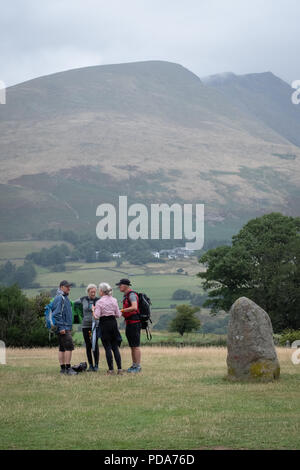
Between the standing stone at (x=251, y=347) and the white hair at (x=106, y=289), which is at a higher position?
the white hair at (x=106, y=289)

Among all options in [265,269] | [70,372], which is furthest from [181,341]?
[70,372]

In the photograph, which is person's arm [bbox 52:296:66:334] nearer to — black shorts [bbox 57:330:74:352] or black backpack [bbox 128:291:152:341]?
black shorts [bbox 57:330:74:352]

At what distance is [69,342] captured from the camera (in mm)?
18016

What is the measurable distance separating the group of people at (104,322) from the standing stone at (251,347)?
2711 millimetres

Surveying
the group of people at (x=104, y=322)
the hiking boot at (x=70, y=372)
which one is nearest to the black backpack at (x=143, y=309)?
the group of people at (x=104, y=322)

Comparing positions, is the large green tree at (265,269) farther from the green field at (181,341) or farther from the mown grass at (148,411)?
the mown grass at (148,411)

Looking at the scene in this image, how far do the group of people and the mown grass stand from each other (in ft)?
2.18

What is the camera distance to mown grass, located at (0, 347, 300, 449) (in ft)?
34.3

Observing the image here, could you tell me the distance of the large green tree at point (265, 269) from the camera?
185 feet

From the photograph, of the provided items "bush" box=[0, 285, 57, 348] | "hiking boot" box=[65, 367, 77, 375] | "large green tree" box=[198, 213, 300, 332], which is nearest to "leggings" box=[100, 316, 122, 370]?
"hiking boot" box=[65, 367, 77, 375]

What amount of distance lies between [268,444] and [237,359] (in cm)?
639

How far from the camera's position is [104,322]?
17.7 meters

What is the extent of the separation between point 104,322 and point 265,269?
4564 cm

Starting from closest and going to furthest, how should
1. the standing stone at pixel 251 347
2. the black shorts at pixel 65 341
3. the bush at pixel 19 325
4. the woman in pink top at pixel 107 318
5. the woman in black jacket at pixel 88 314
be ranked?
the standing stone at pixel 251 347 < the woman in pink top at pixel 107 318 < the black shorts at pixel 65 341 < the woman in black jacket at pixel 88 314 < the bush at pixel 19 325
